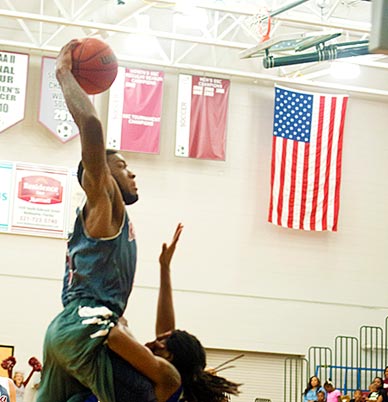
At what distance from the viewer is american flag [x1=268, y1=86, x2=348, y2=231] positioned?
58.1 feet

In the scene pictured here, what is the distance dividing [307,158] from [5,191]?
585cm

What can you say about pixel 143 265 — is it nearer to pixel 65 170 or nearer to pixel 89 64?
pixel 65 170

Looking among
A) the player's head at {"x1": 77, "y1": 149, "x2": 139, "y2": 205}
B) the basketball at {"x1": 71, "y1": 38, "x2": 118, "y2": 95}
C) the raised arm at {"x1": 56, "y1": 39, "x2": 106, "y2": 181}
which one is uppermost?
the basketball at {"x1": 71, "y1": 38, "x2": 118, "y2": 95}

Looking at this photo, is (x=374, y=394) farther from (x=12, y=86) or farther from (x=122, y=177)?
(x=122, y=177)

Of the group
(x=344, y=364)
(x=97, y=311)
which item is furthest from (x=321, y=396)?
(x=97, y=311)

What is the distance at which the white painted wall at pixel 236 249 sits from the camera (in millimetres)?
16859

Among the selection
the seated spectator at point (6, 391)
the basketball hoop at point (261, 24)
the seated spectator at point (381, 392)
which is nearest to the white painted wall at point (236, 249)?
the basketball hoop at point (261, 24)

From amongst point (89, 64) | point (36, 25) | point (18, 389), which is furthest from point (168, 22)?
point (89, 64)

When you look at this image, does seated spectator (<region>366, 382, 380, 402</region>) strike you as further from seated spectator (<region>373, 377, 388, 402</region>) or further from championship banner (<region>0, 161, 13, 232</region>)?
championship banner (<region>0, 161, 13, 232</region>)

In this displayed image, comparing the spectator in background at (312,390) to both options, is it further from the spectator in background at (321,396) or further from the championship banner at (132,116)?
the championship banner at (132,116)

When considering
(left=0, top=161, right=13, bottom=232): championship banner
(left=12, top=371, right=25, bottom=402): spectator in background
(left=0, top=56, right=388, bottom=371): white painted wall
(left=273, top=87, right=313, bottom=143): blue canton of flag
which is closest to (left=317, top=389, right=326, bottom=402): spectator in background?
(left=0, top=56, right=388, bottom=371): white painted wall

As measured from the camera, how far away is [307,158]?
18.0 meters

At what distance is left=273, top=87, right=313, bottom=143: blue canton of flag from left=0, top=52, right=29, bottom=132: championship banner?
4.83 metres

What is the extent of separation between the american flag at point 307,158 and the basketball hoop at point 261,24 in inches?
54.7
